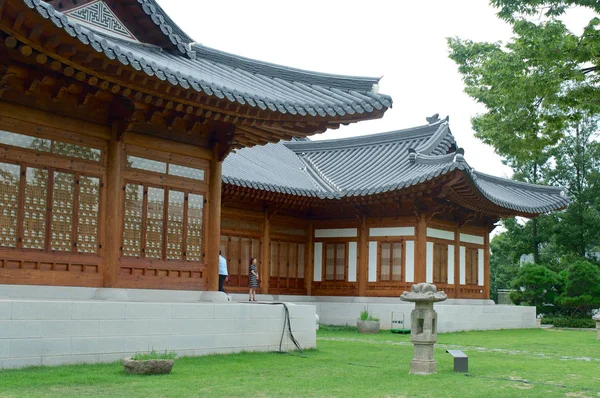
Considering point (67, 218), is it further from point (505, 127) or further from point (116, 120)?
point (505, 127)

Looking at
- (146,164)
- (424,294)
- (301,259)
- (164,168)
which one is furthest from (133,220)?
(301,259)

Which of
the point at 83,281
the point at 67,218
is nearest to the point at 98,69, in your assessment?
the point at 67,218

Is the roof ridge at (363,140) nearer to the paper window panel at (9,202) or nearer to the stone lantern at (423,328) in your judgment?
the stone lantern at (423,328)

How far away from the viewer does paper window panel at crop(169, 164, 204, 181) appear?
522 inches

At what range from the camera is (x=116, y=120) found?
12289mm

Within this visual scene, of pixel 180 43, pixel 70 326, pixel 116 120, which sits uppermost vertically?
pixel 180 43

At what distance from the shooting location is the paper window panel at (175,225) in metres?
13.1

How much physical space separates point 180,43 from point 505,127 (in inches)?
246

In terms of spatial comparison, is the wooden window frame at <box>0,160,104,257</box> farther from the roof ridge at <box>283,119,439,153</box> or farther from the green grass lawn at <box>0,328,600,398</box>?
the roof ridge at <box>283,119,439,153</box>

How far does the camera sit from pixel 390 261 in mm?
24656

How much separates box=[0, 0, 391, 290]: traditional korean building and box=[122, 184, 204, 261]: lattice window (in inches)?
0.8

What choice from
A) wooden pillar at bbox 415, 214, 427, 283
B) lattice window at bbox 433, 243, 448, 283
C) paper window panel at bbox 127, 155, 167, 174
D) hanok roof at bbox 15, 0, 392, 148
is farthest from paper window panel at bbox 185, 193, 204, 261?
lattice window at bbox 433, 243, 448, 283

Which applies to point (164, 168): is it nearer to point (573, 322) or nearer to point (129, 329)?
point (129, 329)

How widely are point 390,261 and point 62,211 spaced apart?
14.8 meters
